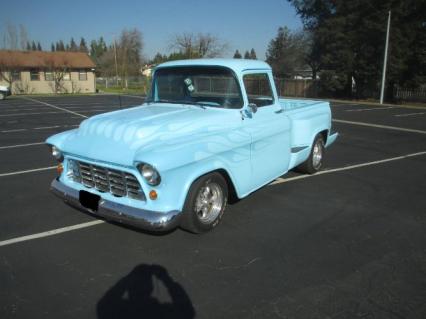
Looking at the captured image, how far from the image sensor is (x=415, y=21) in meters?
25.8

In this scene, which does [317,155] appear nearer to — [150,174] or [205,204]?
[205,204]

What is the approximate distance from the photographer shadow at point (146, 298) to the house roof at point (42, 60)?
39.4 meters

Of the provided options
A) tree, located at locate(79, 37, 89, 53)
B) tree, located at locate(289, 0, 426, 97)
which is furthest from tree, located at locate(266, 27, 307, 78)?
tree, located at locate(79, 37, 89, 53)

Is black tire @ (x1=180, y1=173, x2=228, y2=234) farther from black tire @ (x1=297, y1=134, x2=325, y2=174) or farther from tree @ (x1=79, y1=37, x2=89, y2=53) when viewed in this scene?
tree @ (x1=79, y1=37, x2=89, y2=53)

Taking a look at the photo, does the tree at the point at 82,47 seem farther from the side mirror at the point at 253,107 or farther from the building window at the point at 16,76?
the side mirror at the point at 253,107

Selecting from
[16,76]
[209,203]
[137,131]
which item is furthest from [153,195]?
[16,76]

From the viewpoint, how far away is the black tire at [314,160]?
6.59m

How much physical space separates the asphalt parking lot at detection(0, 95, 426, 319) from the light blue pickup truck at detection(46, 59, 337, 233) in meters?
0.41

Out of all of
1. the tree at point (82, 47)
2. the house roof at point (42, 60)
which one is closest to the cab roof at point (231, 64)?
the house roof at point (42, 60)

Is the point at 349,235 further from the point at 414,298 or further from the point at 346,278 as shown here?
the point at 414,298

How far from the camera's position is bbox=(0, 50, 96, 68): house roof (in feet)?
125

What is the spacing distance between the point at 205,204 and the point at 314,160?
3273 millimetres

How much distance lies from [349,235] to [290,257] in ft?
3.05

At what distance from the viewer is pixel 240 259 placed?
12.3 ft
